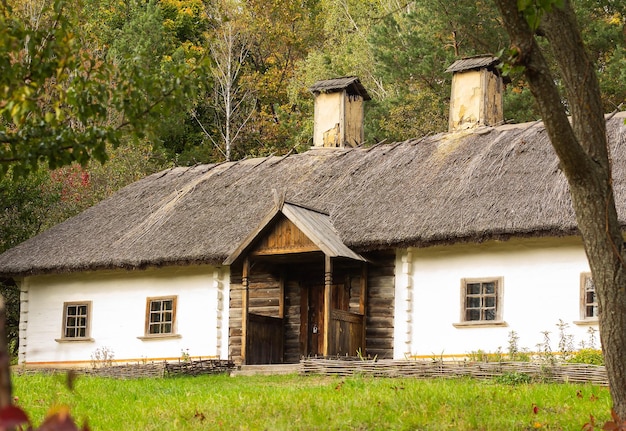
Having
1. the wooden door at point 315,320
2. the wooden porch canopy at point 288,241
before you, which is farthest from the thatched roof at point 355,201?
the wooden door at point 315,320

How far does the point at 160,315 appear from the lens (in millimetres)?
19828

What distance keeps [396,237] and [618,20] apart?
1619 cm

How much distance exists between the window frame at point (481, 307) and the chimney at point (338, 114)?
268 inches

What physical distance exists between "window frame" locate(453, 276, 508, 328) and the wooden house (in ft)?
0.08

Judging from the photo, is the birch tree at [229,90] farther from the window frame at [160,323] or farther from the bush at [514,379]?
the bush at [514,379]

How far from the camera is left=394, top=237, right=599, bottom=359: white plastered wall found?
53.2ft

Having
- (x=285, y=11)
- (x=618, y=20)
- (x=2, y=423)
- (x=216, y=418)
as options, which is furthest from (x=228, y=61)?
(x=2, y=423)

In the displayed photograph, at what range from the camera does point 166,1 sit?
132 ft

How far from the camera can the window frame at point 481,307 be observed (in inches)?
656

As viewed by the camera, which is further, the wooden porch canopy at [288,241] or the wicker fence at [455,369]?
the wooden porch canopy at [288,241]

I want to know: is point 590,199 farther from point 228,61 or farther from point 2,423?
point 228,61

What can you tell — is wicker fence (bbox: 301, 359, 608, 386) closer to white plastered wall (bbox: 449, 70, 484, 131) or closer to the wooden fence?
the wooden fence

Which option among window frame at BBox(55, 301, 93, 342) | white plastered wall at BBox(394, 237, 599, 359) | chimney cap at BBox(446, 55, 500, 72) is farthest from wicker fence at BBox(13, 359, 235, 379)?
chimney cap at BBox(446, 55, 500, 72)

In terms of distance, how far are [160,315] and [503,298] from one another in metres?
6.81
